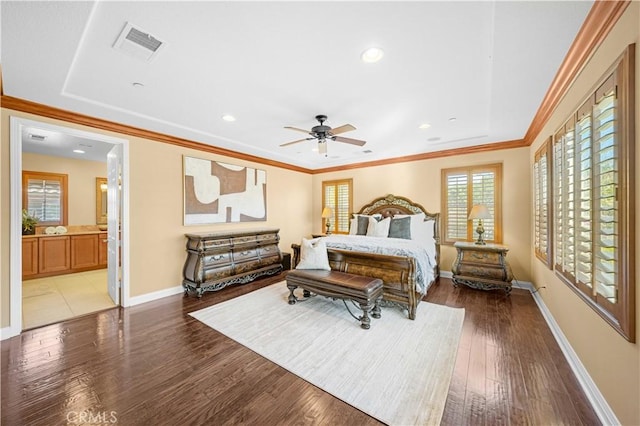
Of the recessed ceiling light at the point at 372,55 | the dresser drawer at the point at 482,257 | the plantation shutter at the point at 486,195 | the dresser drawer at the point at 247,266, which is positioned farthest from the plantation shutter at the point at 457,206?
the dresser drawer at the point at 247,266

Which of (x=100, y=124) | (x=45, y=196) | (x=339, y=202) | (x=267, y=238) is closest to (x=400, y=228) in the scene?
(x=339, y=202)

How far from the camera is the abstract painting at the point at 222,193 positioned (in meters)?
4.52

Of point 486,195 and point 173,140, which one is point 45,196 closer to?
point 173,140

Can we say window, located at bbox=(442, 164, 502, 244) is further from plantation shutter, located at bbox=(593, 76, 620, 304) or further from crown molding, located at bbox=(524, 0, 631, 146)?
plantation shutter, located at bbox=(593, 76, 620, 304)

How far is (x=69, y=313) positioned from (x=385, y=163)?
249 inches

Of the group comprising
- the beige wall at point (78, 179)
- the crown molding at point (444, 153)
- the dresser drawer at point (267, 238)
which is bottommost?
the dresser drawer at point (267, 238)

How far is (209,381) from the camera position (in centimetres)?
207

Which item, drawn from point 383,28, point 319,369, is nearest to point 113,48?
point 383,28

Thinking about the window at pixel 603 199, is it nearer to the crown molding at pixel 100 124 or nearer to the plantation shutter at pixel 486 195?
the plantation shutter at pixel 486 195

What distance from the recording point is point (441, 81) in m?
2.51

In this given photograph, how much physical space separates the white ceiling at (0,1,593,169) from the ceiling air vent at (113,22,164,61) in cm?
5

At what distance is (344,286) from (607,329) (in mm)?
2203

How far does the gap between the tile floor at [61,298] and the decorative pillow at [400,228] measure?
491 centimetres

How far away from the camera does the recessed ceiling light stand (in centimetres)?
203
